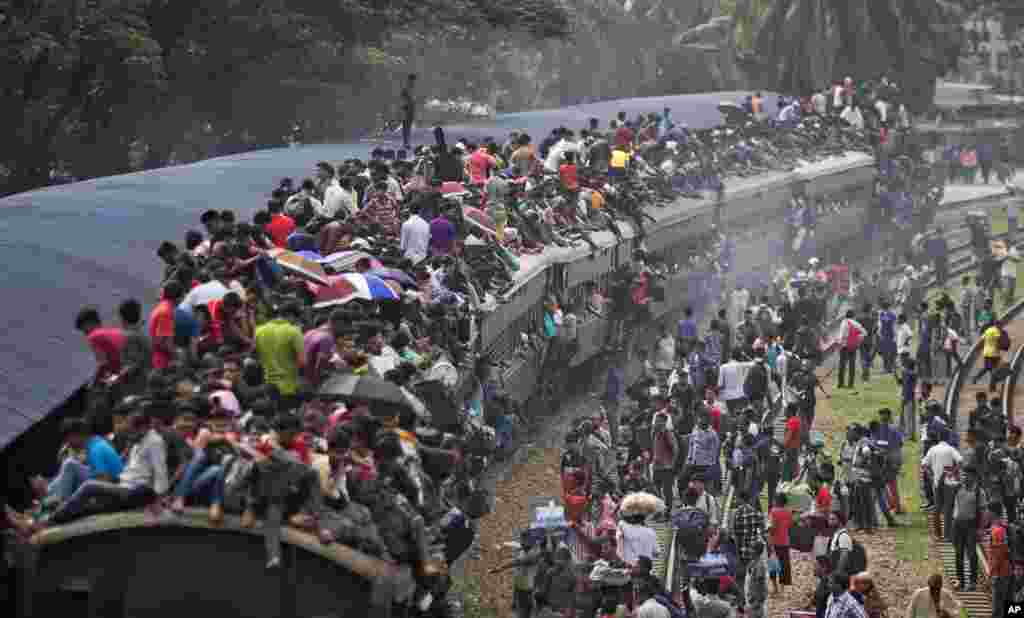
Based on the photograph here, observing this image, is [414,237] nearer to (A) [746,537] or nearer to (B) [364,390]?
(A) [746,537]

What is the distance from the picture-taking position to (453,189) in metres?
23.7

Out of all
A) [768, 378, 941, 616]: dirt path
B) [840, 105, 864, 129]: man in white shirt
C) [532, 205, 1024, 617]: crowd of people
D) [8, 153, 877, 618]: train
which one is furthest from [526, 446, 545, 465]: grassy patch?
[840, 105, 864, 129]: man in white shirt

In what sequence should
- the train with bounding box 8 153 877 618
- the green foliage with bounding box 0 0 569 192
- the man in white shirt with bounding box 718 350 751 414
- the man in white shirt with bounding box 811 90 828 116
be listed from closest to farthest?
1. the train with bounding box 8 153 877 618
2. the man in white shirt with bounding box 718 350 751 414
3. the green foliage with bounding box 0 0 569 192
4. the man in white shirt with bounding box 811 90 828 116

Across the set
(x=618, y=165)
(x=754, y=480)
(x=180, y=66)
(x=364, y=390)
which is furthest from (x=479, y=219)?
(x=180, y=66)

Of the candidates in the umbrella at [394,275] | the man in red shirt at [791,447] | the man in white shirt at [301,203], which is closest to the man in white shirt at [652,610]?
the umbrella at [394,275]

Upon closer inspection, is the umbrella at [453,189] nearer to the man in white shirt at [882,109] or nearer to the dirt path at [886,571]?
the dirt path at [886,571]

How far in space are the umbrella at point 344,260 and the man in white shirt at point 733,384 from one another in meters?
7.25

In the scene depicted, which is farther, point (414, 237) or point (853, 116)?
point (853, 116)

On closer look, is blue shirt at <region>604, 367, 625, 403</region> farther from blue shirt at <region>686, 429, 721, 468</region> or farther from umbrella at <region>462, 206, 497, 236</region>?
blue shirt at <region>686, 429, 721, 468</region>

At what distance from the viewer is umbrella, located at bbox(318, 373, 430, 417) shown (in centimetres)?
1411

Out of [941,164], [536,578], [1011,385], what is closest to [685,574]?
[536,578]

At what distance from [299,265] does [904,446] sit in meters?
14.8

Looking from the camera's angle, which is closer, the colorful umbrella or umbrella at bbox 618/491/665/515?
umbrella at bbox 618/491/665/515

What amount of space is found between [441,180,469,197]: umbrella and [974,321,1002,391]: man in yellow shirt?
11.0 m
